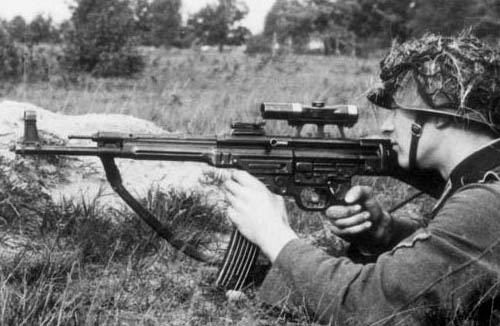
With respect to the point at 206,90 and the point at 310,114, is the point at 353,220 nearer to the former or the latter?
the point at 310,114

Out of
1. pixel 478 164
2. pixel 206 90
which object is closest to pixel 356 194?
pixel 478 164

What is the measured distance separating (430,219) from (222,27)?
209 ft

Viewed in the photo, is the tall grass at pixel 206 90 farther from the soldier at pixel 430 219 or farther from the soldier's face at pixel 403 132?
the soldier at pixel 430 219

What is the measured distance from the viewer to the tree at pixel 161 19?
50.9 meters

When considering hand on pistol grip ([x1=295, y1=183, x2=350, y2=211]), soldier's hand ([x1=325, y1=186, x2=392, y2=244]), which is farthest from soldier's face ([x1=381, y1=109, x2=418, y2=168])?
hand on pistol grip ([x1=295, y1=183, x2=350, y2=211])

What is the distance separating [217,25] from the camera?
6488cm

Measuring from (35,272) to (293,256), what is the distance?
158cm

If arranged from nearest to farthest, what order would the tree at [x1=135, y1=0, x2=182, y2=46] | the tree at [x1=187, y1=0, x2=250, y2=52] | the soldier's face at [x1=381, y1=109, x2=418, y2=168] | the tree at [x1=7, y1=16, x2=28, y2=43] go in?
the soldier's face at [x1=381, y1=109, x2=418, y2=168] → the tree at [x1=7, y1=16, x2=28, y2=43] → the tree at [x1=135, y1=0, x2=182, y2=46] → the tree at [x1=187, y1=0, x2=250, y2=52]

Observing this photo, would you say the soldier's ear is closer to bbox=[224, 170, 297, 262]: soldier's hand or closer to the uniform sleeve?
the uniform sleeve

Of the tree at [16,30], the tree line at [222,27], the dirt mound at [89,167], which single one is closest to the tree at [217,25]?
the tree line at [222,27]

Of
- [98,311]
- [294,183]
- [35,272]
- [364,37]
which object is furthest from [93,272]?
[364,37]

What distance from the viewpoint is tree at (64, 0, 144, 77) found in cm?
2392

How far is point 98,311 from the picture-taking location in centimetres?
333

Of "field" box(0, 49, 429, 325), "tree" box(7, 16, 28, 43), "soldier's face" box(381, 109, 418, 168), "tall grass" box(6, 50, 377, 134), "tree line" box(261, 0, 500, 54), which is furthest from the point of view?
"tree line" box(261, 0, 500, 54)
